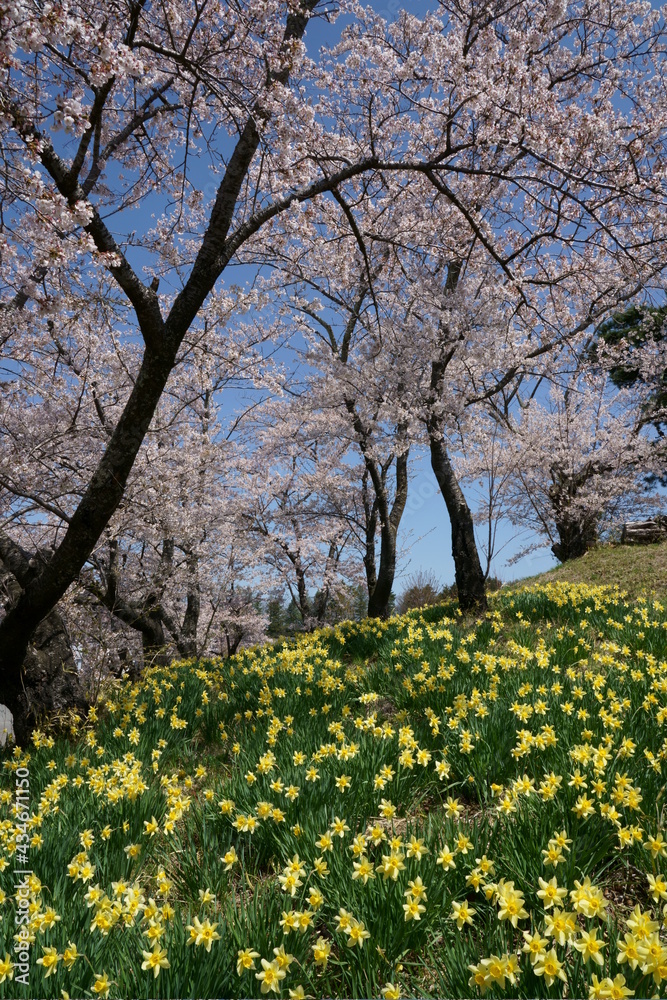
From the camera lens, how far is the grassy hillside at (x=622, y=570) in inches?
375

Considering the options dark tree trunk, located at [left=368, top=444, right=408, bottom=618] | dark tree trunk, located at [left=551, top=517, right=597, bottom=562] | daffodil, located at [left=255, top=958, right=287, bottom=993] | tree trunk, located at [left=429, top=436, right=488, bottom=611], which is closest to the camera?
daffodil, located at [left=255, top=958, right=287, bottom=993]

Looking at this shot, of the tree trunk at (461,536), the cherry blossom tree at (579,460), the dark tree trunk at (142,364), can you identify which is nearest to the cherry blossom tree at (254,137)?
the dark tree trunk at (142,364)

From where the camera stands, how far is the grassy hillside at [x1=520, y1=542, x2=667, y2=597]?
31.2 ft

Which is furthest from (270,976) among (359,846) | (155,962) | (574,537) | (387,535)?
(574,537)

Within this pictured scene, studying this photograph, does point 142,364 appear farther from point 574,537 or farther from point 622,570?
point 574,537

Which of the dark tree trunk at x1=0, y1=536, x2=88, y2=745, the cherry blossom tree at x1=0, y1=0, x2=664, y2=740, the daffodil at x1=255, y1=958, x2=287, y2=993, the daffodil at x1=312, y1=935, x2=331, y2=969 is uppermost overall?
the cherry blossom tree at x1=0, y1=0, x2=664, y2=740

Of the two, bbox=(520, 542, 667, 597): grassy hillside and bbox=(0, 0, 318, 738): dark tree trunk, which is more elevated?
bbox=(0, 0, 318, 738): dark tree trunk

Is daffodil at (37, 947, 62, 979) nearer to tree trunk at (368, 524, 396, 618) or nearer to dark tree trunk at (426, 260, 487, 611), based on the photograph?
dark tree trunk at (426, 260, 487, 611)

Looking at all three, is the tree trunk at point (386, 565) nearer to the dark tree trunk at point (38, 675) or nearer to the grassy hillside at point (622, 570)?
the grassy hillside at point (622, 570)

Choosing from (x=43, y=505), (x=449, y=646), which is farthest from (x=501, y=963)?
(x=43, y=505)

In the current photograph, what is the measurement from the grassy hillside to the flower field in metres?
6.05

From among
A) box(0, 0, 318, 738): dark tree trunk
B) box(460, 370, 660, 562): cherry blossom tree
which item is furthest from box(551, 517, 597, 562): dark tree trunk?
box(0, 0, 318, 738): dark tree trunk

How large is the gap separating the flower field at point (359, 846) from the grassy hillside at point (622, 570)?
605 centimetres

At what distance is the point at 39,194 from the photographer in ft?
10.7
